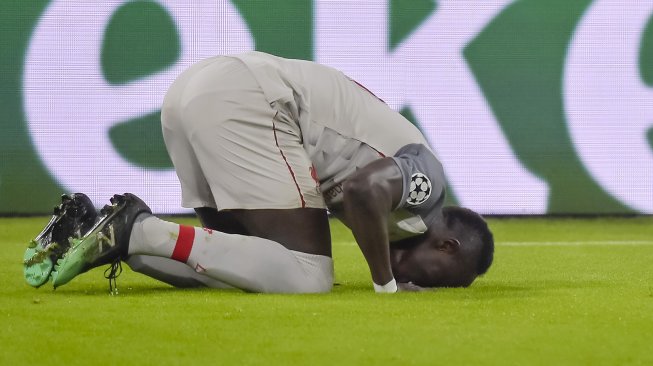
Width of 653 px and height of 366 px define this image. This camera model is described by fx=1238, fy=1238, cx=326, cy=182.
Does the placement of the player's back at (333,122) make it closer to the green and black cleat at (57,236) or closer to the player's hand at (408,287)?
the player's hand at (408,287)

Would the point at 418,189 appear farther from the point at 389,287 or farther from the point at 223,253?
the point at 223,253

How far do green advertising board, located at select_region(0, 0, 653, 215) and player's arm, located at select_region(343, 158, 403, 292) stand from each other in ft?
12.6

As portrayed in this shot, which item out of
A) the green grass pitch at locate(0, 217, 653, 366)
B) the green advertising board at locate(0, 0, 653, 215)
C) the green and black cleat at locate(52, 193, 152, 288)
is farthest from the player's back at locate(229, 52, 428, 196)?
the green advertising board at locate(0, 0, 653, 215)

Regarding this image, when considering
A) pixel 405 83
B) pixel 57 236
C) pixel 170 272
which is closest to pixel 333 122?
pixel 170 272

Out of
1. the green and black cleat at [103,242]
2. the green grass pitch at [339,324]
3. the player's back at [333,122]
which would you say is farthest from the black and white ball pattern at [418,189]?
the green and black cleat at [103,242]

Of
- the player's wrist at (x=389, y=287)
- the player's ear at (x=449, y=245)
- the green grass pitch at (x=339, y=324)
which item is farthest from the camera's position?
the player's ear at (x=449, y=245)

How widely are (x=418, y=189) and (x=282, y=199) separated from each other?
474mm

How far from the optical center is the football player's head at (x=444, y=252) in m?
4.32

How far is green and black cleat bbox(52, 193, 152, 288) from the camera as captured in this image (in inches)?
156

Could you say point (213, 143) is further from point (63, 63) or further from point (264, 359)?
point (63, 63)

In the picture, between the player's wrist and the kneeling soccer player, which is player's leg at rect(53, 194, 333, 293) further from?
the player's wrist

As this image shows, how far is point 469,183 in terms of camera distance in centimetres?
789

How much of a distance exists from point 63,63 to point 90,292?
12.4 ft

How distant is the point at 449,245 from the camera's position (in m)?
4.32
